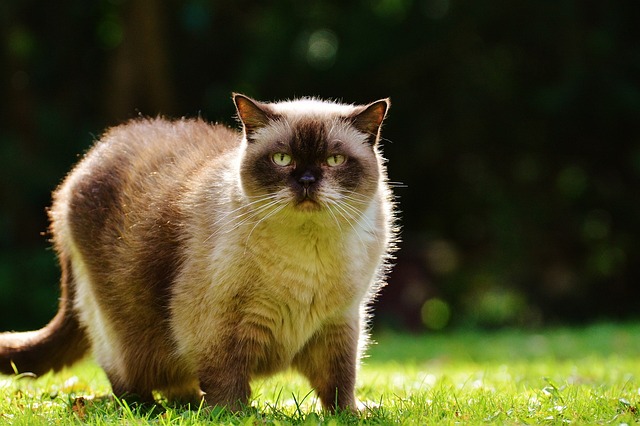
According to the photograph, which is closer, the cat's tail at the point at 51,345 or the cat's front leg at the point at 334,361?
the cat's front leg at the point at 334,361

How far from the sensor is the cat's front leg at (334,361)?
419cm

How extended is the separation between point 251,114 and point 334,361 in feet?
4.22

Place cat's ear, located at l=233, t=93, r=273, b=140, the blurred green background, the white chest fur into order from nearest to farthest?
the white chest fur, cat's ear, located at l=233, t=93, r=273, b=140, the blurred green background

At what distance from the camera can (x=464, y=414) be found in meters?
3.69

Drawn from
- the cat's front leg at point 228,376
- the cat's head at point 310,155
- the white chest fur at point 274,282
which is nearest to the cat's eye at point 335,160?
the cat's head at point 310,155

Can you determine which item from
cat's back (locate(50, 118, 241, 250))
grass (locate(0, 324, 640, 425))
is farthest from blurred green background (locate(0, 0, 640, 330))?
cat's back (locate(50, 118, 241, 250))

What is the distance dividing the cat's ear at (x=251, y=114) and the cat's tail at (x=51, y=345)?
1.46 m

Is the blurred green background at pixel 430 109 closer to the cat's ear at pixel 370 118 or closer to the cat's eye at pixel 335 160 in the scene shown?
the cat's ear at pixel 370 118

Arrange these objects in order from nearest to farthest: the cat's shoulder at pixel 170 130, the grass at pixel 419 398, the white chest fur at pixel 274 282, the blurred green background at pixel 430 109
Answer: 1. the grass at pixel 419 398
2. the white chest fur at pixel 274 282
3. the cat's shoulder at pixel 170 130
4. the blurred green background at pixel 430 109

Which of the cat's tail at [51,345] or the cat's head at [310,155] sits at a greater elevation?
the cat's head at [310,155]

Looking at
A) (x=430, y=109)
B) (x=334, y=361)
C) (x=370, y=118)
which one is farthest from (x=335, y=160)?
(x=430, y=109)

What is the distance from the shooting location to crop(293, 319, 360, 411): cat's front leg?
4191mm

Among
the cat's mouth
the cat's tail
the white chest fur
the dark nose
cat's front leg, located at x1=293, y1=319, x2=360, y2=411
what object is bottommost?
the cat's tail

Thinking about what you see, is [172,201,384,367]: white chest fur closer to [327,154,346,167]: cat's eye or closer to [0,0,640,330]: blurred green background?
[327,154,346,167]: cat's eye
